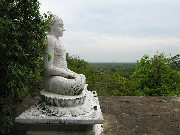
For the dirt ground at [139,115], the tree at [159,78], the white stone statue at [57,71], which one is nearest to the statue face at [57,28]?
the white stone statue at [57,71]

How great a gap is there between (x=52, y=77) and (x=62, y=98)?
0.50 m

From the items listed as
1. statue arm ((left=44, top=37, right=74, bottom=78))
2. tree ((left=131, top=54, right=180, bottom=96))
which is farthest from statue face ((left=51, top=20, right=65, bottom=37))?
tree ((left=131, top=54, right=180, bottom=96))

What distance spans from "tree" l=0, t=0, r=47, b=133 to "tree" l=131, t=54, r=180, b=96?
19.7 feet

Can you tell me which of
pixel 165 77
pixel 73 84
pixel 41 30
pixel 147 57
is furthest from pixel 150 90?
pixel 41 30

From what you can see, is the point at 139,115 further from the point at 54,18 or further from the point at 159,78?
the point at 159,78

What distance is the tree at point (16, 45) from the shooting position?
234 cm

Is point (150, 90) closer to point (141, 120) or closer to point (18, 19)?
point (141, 120)

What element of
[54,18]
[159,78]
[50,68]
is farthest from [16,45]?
[159,78]

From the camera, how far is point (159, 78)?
7566 millimetres

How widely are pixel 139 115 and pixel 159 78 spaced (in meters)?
3.62

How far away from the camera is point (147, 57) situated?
26.0 feet

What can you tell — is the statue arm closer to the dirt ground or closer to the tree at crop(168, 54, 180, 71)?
the dirt ground

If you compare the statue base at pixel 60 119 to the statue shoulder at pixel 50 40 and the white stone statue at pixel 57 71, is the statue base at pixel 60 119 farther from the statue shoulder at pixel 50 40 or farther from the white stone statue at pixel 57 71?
the statue shoulder at pixel 50 40

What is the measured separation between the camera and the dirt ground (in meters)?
3.71
